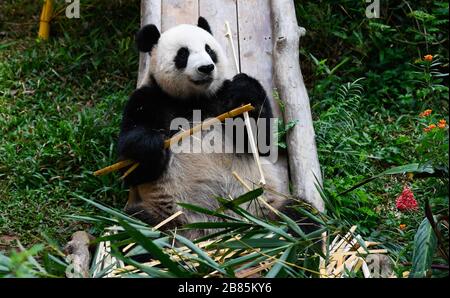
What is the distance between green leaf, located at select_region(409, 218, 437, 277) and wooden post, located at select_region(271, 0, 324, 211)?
3.76 feet

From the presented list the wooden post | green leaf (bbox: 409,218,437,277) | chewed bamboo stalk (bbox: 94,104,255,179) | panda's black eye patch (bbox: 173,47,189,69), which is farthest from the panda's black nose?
green leaf (bbox: 409,218,437,277)

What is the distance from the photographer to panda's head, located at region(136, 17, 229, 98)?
4914 millimetres

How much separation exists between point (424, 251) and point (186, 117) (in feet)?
6.77

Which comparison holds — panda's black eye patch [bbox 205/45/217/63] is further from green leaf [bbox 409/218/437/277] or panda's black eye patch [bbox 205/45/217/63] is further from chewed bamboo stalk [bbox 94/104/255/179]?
green leaf [bbox 409/218/437/277]

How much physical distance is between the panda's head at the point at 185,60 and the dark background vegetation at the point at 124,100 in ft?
3.78

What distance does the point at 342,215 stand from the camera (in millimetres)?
5195

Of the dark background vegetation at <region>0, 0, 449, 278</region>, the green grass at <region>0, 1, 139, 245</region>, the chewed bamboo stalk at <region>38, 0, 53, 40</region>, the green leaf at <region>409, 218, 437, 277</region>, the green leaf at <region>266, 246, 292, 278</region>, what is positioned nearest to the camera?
the green leaf at <region>266, 246, 292, 278</region>

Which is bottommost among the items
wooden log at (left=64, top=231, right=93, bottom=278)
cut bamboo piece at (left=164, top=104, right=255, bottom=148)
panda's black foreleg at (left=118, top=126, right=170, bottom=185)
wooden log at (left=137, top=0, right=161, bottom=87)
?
wooden log at (left=64, top=231, right=93, bottom=278)

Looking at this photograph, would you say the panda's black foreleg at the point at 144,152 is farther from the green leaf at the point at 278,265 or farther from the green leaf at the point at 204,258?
the green leaf at the point at 278,265

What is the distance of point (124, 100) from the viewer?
21.7 feet

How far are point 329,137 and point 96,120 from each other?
1981 mm
